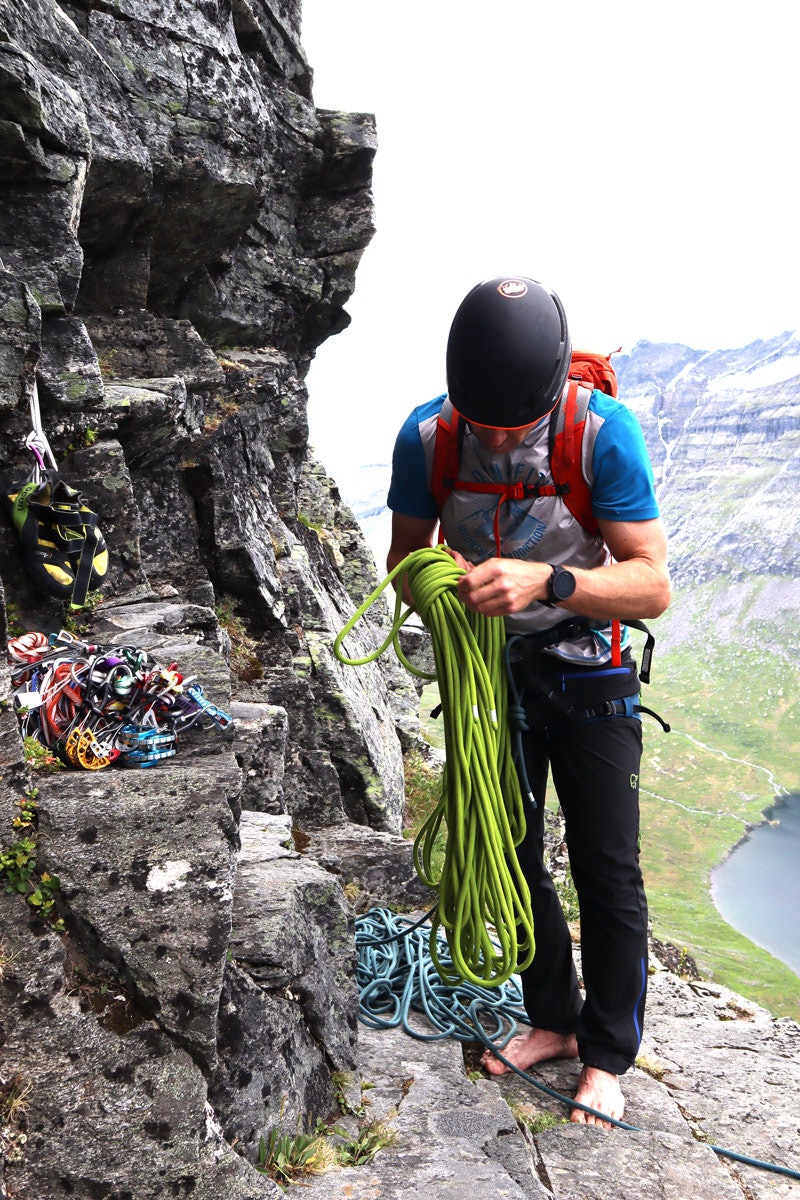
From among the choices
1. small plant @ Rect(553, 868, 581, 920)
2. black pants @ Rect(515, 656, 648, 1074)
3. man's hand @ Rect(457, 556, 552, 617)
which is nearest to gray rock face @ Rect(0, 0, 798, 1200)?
black pants @ Rect(515, 656, 648, 1074)

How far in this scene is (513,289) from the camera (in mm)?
3936

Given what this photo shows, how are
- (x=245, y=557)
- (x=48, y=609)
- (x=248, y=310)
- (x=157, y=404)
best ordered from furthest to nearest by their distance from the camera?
(x=248, y=310)
(x=245, y=557)
(x=157, y=404)
(x=48, y=609)

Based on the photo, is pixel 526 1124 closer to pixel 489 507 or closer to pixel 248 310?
pixel 489 507

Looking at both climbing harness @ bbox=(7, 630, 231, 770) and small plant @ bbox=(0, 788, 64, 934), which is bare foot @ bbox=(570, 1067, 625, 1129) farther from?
small plant @ bbox=(0, 788, 64, 934)

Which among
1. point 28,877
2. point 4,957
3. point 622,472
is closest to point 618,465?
point 622,472

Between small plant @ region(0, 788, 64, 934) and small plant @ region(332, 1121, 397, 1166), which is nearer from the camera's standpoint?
small plant @ region(0, 788, 64, 934)

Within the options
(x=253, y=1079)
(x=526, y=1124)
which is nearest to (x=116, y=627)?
(x=253, y=1079)

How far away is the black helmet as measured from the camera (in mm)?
3818

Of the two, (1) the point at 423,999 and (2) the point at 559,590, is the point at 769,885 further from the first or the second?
(2) the point at 559,590

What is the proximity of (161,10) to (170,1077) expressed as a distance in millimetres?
12001

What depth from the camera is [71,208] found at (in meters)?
6.89

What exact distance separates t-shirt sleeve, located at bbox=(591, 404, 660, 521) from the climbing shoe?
3.82 metres

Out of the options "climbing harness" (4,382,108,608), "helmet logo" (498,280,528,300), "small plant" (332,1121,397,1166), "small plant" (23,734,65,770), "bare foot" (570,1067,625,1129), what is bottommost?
"bare foot" (570,1067,625,1129)

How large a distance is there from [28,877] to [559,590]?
2548mm
